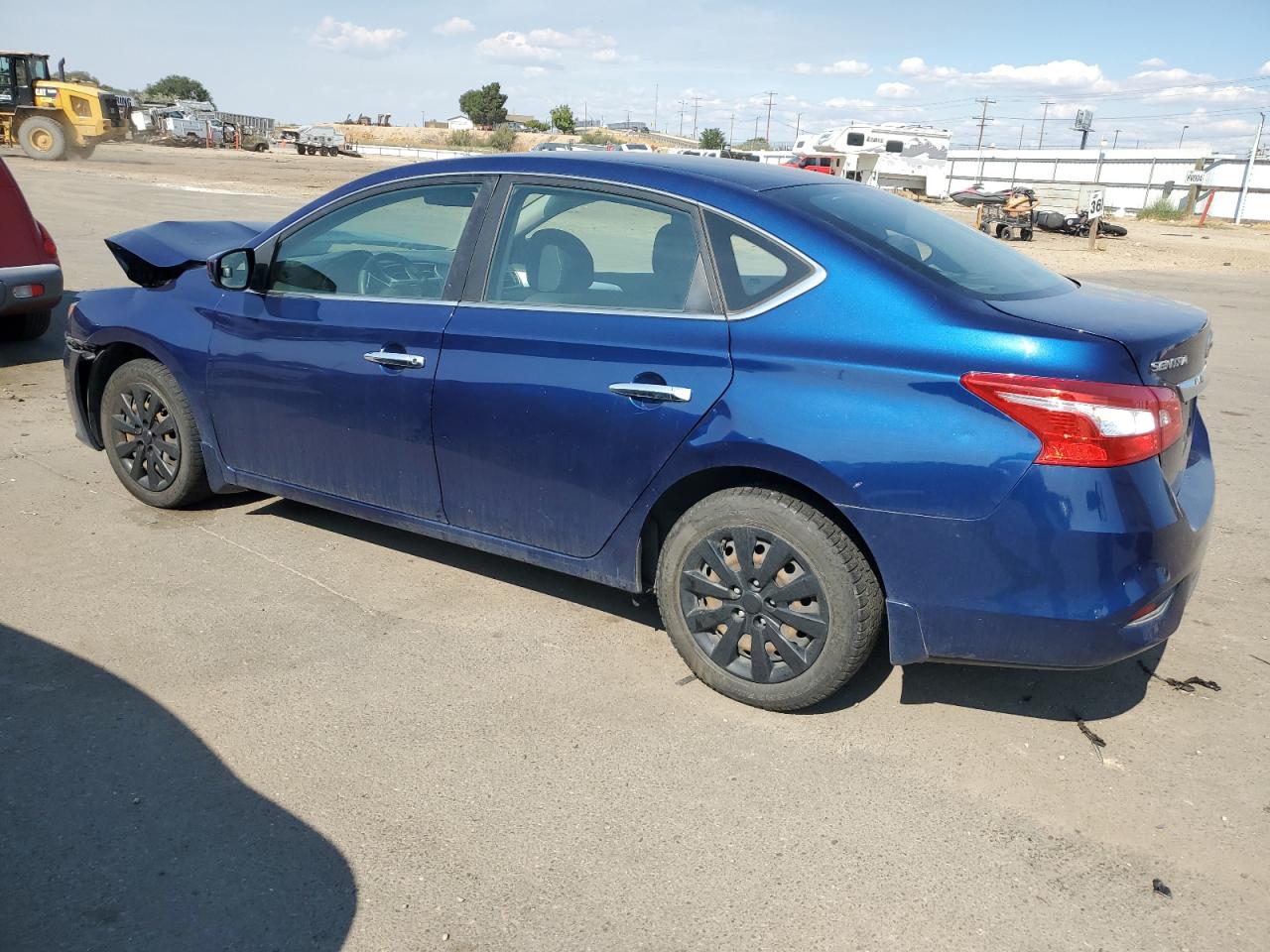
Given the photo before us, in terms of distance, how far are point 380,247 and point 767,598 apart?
227cm

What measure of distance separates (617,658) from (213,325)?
7.82 ft

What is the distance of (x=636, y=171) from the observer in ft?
12.3

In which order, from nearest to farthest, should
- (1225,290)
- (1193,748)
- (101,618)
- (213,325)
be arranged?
1. (1193,748)
2. (101,618)
3. (213,325)
4. (1225,290)

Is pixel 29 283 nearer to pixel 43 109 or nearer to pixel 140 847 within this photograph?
pixel 140 847

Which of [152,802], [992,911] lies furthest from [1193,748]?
[152,802]

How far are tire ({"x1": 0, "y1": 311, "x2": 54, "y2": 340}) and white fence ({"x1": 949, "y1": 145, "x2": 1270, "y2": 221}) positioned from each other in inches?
1792

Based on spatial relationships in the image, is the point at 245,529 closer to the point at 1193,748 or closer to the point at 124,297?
the point at 124,297

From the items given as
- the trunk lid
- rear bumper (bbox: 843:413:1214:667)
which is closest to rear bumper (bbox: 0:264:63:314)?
rear bumper (bbox: 843:413:1214:667)

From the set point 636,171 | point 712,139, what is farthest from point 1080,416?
point 712,139

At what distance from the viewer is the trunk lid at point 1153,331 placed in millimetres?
3023

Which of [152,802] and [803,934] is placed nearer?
[803,934]

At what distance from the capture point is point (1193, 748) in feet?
11.0

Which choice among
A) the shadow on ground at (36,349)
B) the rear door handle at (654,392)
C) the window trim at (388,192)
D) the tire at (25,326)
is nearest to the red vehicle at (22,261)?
the shadow on ground at (36,349)

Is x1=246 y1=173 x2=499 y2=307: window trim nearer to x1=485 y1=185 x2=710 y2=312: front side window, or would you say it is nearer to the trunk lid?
x1=485 y1=185 x2=710 y2=312: front side window
